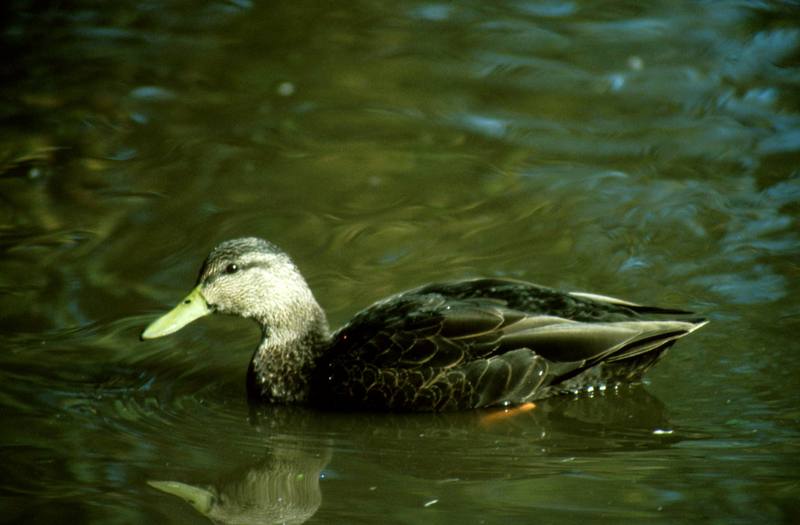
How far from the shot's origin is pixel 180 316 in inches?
281

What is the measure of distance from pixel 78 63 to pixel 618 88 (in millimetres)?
4740

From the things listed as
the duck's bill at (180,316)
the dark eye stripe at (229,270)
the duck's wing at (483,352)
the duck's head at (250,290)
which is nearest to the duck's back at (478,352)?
the duck's wing at (483,352)

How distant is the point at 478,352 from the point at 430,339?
0.85 ft

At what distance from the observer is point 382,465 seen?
6.30 metres

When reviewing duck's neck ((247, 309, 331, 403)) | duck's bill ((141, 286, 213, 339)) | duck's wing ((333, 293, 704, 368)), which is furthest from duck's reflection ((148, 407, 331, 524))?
duck's bill ((141, 286, 213, 339))

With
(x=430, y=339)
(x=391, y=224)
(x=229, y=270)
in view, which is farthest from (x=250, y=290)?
(x=391, y=224)

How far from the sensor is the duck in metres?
6.89

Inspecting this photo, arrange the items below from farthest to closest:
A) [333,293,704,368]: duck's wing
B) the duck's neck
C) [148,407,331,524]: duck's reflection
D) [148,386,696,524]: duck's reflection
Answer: the duck's neck
[333,293,704,368]: duck's wing
[148,386,696,524]: duck's reflection
[148,407,331,524]: duck's reflection

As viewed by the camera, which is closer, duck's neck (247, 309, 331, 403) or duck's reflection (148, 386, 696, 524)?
duck's reflection (148, 386, 696, 524)

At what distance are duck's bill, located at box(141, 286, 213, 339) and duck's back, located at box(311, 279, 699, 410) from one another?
0.84 metres

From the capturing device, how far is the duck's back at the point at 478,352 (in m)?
6.88

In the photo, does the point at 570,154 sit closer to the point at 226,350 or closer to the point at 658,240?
the point at 658,240

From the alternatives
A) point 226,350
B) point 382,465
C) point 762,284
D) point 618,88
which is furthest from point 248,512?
point 618,88

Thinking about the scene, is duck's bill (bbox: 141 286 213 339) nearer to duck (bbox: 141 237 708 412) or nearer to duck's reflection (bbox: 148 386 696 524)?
duck (bbox: 141 237 708 412)
